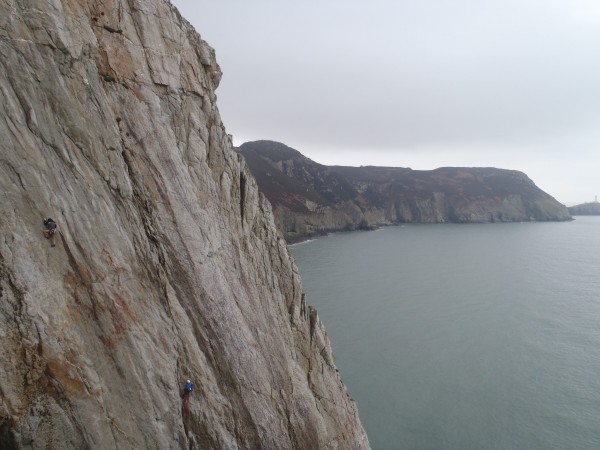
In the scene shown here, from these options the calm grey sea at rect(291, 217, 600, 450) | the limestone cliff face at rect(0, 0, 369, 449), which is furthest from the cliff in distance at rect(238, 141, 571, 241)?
the limestone cliff face at rect(0, 0, 369, 449)

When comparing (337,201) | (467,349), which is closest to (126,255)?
(467,349)

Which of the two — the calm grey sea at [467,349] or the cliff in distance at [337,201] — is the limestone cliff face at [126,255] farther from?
the cliff in distance at [337,201]

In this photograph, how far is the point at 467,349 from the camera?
121ft

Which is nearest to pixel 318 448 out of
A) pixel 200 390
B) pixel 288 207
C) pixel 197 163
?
pixel 200 390

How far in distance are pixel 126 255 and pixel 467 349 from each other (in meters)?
35.3

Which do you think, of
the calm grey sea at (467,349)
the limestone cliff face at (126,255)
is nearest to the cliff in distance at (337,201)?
the calm grey sea at (467,349)

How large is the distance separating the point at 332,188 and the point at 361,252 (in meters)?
72.6

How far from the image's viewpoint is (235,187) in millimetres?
16078

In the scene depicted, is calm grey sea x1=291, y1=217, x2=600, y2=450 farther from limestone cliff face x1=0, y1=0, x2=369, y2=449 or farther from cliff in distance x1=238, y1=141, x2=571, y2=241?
cliff in distance x1=238, y1=141, x2=571, y2=241

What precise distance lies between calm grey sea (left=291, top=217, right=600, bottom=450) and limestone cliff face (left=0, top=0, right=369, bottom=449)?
50.2 feet

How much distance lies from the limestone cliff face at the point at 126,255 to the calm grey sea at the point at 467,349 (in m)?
15.3

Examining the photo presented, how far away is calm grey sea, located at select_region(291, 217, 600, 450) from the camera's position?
1008 inches

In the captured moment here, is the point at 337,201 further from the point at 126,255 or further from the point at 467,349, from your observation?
the point at 126,255

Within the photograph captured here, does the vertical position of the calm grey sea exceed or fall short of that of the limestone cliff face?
it falls short
